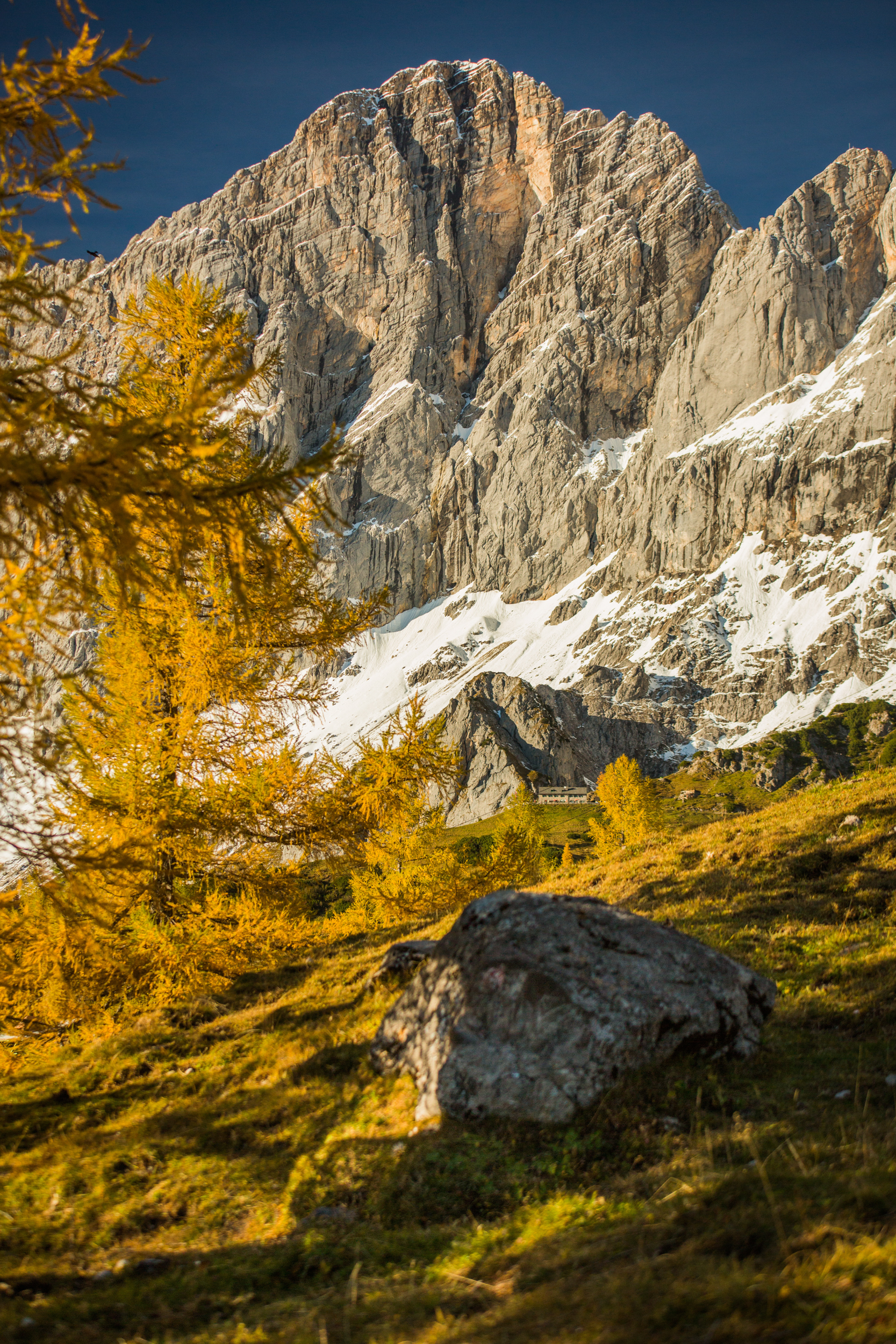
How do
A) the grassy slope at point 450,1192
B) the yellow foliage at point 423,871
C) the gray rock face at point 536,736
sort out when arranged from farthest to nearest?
1. the gray rock face at point 536,736
2. the yellow foliage at point 423,871
3. the grassy slope at point 450,1192

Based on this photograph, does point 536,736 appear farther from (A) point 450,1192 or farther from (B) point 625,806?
(A) point 450,1192

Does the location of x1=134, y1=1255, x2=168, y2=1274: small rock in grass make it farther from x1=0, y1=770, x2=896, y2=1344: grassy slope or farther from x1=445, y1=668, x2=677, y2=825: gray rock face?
x1=445, y1=668, x2=677, y2=825: gray rock face

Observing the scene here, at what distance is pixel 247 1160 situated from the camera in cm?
580

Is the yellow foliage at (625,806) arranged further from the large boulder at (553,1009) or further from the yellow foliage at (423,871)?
the large boulder at (553,1009)

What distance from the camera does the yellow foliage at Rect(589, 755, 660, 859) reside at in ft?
174

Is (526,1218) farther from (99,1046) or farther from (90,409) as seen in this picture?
(99,1046)

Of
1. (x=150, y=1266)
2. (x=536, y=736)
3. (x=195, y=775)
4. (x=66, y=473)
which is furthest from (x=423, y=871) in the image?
(x=536, y=736)

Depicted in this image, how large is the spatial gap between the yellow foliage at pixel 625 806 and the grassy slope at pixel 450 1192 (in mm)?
45101

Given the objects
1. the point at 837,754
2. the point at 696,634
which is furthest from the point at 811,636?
the point at 837,754

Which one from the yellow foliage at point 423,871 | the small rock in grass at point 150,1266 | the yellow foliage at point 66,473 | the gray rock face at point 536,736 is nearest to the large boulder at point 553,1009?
the small rock in grass at point 150,1266

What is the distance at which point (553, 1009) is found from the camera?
6.05 m

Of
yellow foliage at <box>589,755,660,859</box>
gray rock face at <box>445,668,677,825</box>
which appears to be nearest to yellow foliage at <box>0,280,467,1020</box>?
yellow foliage at <box>589,755,660,859</box>

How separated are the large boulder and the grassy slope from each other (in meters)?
0.21

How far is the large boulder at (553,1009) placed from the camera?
5801mm
